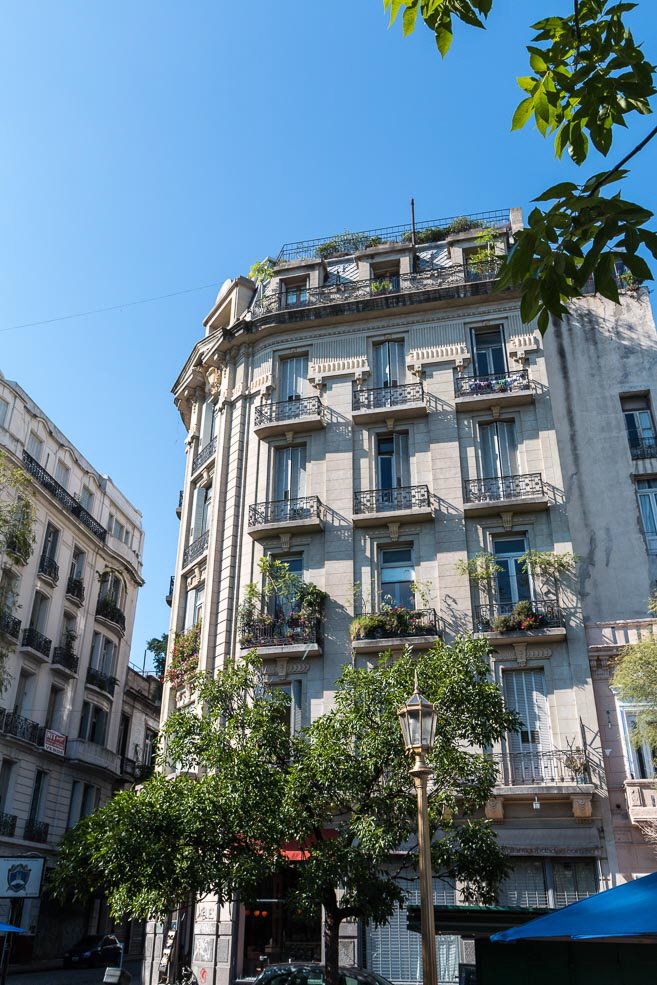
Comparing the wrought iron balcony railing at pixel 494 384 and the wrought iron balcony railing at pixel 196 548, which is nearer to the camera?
the wrought iron balcony railing at pixel 494 384

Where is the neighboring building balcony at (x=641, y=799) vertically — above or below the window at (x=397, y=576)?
below

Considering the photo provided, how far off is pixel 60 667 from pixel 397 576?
1849 centimetres

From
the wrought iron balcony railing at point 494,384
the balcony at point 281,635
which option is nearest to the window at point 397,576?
the balcony at point 281,635

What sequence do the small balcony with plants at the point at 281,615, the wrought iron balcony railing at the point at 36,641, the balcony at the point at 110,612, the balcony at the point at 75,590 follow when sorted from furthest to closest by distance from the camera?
the balcony at the point at 110,612 < the balcony at the point at 75,590 < the wrought iron balcony railing at the point at 36,641 < the small balcony with plants at the point at 281,615

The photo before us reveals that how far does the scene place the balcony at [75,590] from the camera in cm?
3819

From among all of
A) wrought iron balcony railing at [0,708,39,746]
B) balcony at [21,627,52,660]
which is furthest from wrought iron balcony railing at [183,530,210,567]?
wrought iron balcony railing at [0,708,39,746]

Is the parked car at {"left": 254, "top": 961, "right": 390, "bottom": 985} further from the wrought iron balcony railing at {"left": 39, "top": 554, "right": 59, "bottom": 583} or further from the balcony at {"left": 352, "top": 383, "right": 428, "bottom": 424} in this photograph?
the wrought iron balcony railing at {"left": 39, "top": 554, "right": 59, "bottom": 583}

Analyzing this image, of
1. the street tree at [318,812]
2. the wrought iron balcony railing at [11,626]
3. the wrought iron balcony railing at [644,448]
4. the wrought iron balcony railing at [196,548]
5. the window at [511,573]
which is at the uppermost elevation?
the wrought iron balcony railing at [644,448]

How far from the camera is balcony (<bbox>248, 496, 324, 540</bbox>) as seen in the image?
24.3m

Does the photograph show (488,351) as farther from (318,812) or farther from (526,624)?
(318,812)

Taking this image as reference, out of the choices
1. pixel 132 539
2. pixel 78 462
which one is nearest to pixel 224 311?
pixel 78 462

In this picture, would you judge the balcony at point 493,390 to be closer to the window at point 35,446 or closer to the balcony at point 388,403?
the balcony at point 388,403

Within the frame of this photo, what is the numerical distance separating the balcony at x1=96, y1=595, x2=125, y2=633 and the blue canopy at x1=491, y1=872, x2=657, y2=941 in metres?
35.0

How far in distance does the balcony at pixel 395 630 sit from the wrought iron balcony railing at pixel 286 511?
362cm
